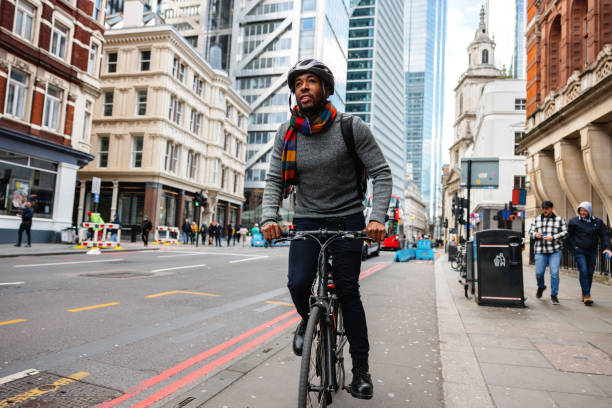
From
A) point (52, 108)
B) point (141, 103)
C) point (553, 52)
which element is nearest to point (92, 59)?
point (52, 108)

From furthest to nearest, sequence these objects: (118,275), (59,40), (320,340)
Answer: (59,40) → (118,275) → (320,340)

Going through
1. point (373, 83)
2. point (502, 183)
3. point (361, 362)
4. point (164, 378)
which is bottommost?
point (164, 378)

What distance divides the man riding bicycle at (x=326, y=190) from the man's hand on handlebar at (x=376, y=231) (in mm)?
12

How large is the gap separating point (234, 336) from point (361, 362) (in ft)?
8.14

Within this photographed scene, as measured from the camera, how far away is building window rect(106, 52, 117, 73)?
33344mm

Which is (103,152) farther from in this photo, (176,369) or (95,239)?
(176,369)

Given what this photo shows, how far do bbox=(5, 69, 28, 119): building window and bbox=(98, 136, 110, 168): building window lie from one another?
1390cm

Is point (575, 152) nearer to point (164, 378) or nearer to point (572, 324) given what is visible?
point (572, 324)

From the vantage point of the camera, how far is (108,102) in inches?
1313

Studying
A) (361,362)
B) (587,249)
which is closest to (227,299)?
(361,362)

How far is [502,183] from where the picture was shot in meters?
43.9

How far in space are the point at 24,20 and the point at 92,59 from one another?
4697 millimetres

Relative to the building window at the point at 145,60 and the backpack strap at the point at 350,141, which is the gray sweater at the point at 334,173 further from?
the building window at the point at 145,60

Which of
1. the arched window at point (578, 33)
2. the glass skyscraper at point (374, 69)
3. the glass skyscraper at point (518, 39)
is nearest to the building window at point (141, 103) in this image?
the arched window at point (578, 33)
